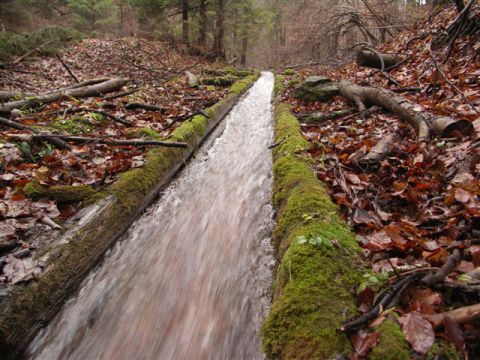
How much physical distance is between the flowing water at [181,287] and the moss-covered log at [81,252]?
4.8 inches

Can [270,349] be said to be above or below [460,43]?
below

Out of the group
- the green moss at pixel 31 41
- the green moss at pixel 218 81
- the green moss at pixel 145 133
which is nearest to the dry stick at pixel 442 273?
the green moss at pixel 145 133

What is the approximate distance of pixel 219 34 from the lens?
708 inches

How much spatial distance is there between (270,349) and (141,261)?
5.76 ft

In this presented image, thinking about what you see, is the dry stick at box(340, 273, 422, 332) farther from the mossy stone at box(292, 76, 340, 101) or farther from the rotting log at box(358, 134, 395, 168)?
the mossy stone at box(292, 76, 340, 101)

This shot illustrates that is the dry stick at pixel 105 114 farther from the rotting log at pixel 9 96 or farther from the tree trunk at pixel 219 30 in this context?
the tree trunk at pixel 219 30

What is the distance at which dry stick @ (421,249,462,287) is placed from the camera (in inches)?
60.5

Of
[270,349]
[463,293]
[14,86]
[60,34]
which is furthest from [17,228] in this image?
[60,34]

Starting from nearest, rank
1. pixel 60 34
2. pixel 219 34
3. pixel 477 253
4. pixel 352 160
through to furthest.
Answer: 1. pixel 477 253
2. pixel 352 160
3. pixel 60 34
4. pixel 219 34

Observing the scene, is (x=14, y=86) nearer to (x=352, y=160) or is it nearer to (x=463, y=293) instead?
(x=352, y=160)

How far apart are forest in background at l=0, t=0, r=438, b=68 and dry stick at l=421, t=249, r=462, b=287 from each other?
8.33 m

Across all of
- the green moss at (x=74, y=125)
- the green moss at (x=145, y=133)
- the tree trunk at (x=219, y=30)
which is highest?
the tree trunk at (x=219, y=30)

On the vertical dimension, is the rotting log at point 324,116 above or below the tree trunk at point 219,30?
below

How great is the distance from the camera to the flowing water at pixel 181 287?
2119mm
